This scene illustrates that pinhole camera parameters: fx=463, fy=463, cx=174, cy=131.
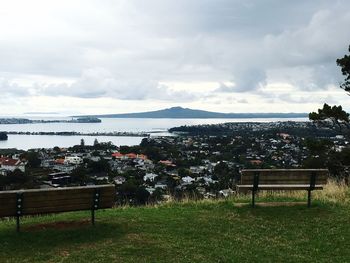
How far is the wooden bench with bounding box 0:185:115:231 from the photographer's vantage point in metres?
6.77

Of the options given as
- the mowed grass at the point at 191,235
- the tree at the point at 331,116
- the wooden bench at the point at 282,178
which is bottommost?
the mowed grass at the point at 191,235

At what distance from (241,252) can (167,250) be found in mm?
997

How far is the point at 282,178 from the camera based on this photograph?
351 inches

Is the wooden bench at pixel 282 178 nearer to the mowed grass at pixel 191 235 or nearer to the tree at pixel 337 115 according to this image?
the mowed grass at pixel 191 235

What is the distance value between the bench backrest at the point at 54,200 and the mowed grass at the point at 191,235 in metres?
0.34

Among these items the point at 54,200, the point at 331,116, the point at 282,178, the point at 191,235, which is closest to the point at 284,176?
the point at 282,178

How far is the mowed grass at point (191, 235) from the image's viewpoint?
6.04 meters

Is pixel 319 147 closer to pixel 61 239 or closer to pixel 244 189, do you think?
pixel 244 189

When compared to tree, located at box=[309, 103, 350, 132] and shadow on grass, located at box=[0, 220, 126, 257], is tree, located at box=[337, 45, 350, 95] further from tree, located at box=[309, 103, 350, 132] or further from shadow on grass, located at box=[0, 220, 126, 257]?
shadow on grass, located at box=[0, 220, 126, 257]

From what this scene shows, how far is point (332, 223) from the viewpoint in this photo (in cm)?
770

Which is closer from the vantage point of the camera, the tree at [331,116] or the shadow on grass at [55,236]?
the shadow on grass at [55,236]

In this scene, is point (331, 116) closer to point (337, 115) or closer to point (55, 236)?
point (337, 115)

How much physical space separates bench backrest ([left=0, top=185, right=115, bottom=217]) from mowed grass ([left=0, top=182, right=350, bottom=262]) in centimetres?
34

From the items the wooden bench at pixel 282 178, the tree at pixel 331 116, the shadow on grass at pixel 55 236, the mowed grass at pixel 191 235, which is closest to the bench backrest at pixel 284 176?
the wooden bench at pixel 282 178
